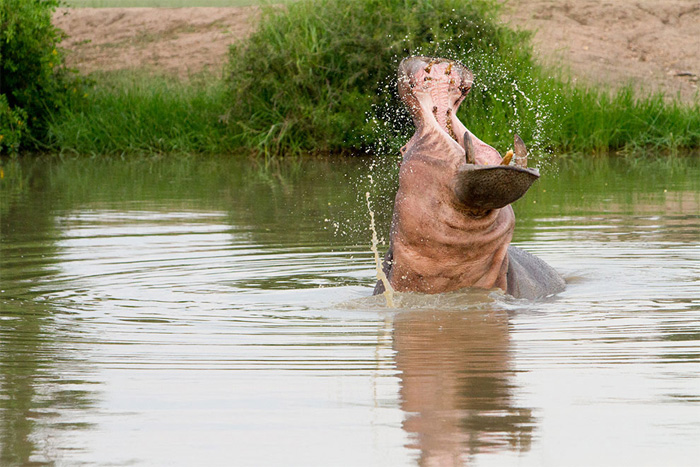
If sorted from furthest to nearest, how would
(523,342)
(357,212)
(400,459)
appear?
(357,212) < (523,342) < (400,459)

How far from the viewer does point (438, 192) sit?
16.3ft

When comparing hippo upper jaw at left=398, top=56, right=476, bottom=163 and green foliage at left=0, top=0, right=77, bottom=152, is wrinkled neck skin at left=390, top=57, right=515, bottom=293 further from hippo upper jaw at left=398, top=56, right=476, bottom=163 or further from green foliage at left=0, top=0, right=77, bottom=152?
green foliage at left=0, top=0, right=77, bottom=152

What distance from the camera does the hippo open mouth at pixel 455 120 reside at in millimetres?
4734

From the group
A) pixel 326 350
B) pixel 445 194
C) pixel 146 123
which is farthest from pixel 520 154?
pixel 146 123

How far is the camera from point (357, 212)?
1072 centimetres

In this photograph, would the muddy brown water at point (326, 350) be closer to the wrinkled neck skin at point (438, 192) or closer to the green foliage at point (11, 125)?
the wrinkled neck skin at point (438, 192)

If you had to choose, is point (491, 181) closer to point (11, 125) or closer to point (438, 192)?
point (438, 192)

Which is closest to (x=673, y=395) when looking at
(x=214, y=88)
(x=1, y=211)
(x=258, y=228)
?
(x=258, y=228)

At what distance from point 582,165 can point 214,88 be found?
20.2ft

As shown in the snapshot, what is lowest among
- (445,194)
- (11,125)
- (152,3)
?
(11,125)

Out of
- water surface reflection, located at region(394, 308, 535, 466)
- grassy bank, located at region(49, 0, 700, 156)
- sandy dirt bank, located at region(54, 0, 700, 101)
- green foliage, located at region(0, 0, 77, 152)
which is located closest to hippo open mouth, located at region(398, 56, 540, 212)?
water surface reflection, located at region(394, 308, 535, 466)

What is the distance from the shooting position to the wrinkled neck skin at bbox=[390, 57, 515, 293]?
4.95 m

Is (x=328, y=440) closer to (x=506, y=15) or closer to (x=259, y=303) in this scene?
(x=259, y=303)

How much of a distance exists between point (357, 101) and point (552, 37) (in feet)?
19.1
